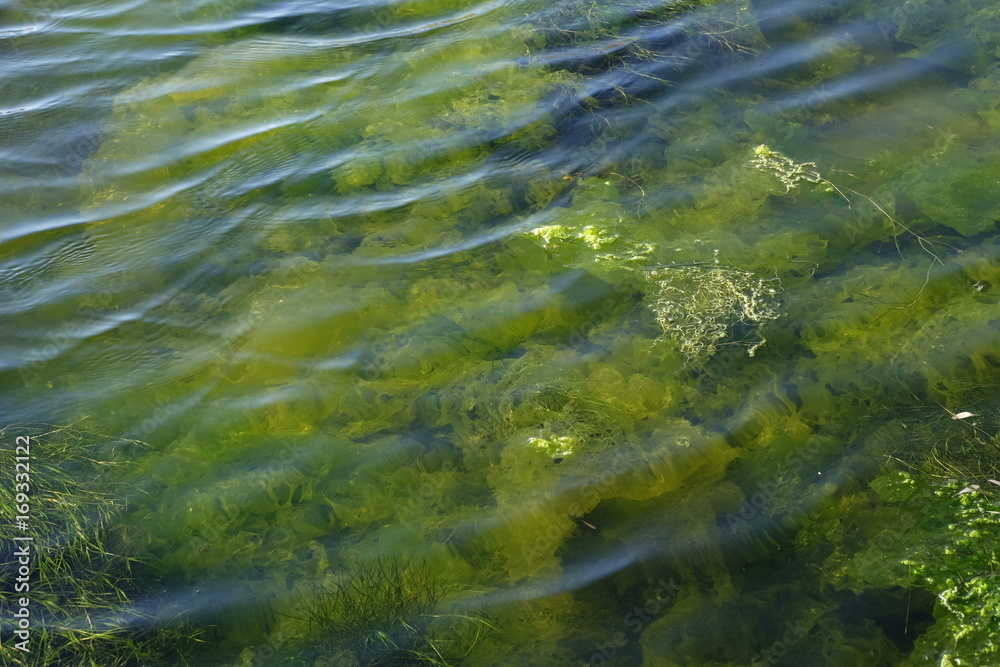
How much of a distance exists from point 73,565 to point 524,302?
5.59 feet

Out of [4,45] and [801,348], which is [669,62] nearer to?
[801,348]

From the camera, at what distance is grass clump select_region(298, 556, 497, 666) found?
6.77 ft

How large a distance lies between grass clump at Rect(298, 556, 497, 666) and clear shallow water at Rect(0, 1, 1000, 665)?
4cm

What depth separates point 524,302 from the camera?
2.92 meters

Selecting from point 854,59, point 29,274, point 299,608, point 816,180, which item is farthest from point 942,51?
point 29,274

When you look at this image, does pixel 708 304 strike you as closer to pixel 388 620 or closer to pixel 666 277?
pixel 666 277

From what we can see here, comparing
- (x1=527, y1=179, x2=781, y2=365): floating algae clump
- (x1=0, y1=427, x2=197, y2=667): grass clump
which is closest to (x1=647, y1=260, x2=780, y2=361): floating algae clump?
(x1=527, y1=179, x2=781, y2=365): floating algae clump

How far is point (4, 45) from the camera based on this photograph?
14.4 feet

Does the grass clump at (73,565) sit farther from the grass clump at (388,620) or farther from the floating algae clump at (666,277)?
the floating algae clump at (666,277)

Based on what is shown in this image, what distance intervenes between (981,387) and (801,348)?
552mm

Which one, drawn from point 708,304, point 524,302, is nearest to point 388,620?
point 524,302

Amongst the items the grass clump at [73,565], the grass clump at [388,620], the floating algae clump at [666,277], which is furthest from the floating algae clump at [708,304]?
the grass clump at [73,565]

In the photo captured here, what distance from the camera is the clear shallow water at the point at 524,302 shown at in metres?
2.21

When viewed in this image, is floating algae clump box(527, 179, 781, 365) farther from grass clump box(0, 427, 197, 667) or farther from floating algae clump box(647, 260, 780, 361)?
grass clump box(0, 427, 197, 667)
